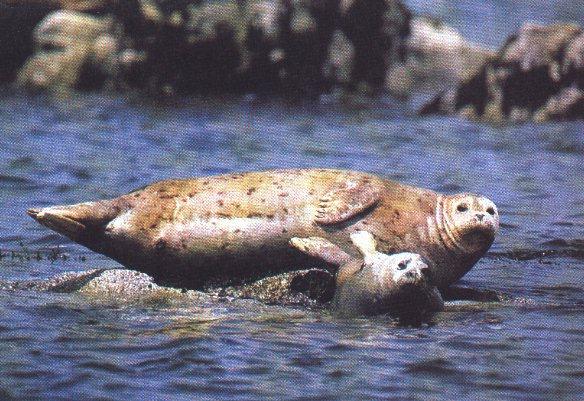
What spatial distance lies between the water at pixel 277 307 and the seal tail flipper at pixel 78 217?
404 mm

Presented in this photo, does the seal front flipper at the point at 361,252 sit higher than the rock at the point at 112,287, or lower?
higher

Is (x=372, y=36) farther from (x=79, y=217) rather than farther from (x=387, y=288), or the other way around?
(x=387, y=288)

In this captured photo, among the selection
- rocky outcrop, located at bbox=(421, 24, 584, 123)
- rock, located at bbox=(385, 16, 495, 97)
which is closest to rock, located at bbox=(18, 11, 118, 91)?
rock, located at bbox=(385, 16, 495, 97)

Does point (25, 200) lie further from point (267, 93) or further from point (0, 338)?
point (267, 93)

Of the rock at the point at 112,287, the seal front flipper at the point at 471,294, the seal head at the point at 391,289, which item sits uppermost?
the seal head at the point at 391,289

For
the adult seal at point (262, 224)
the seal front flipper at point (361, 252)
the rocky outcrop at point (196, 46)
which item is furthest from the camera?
the rocky outcrop at point (196, 46)

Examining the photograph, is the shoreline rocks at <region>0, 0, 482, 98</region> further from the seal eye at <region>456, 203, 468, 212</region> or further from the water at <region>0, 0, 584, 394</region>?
the seal eye at <region>456, 203, 468, 212</region>

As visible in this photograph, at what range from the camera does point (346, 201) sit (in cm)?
693

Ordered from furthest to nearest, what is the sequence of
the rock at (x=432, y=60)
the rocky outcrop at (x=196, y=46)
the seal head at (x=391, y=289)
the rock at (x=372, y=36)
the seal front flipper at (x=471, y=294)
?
the rock at (x=432, y=60)
the rock at (x=372, y=36)
the rocky outcrop at (x=196, y=46)
the seal front flipper at (x=471, y=294)
the seal head at (x=391, y=289)

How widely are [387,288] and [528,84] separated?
9.82 metres

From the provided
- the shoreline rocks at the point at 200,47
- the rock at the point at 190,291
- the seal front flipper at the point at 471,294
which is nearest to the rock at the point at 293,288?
the rock at the point at 190,291

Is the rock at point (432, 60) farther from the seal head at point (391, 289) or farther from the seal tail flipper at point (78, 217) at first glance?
the seal head at point (391, 289)

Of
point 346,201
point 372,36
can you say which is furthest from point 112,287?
point 372,36

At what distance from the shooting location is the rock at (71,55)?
1681 centimetres
